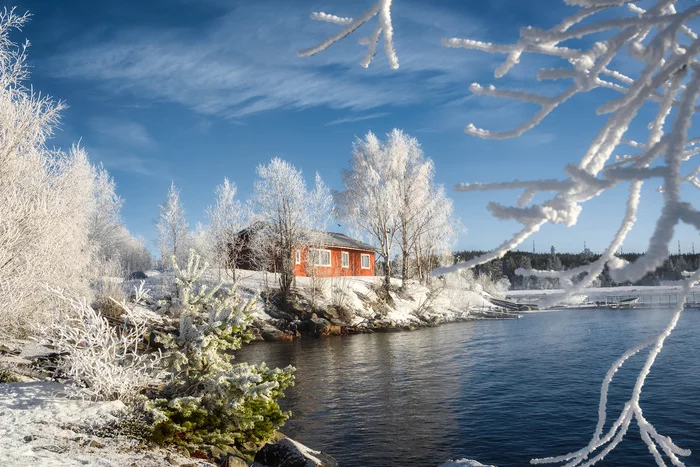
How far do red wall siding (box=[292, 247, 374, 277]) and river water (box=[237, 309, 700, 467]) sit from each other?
13.5 meters

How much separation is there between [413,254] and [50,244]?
37.3 m

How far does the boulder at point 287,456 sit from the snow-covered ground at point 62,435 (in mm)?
1181

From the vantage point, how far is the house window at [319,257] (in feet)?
113

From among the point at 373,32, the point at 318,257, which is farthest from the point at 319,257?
the point at 373,32

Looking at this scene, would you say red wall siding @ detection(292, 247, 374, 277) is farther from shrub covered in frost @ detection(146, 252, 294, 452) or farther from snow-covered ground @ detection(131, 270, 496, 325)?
shrub covered in frost @ detection(146, 252, 294, 452)

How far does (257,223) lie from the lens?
3650 centimetres

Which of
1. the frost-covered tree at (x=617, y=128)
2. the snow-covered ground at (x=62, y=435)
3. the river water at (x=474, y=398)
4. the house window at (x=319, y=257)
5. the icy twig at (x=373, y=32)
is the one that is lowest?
the river water at (x=474, y=398)

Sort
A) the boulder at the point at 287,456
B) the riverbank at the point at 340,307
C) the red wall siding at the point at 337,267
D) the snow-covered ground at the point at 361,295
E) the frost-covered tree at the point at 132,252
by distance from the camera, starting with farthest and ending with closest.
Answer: the frost-covered tree at the point at 132,252, the red wall siding at the point at 337,267, the snow-covered ground at the point at 361,295, the riverbank at the point at 340,307, the boulder at the point at 287,456

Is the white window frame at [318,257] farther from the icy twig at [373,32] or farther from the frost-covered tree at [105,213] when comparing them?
the icy twig at [373,32]

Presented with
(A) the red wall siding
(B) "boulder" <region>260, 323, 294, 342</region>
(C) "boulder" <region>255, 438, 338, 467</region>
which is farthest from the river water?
(A) the red wall siding

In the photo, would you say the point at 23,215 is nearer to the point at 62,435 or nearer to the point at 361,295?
the point at 62,435

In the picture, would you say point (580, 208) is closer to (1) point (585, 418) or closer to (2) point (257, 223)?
(1) point (585, 418)

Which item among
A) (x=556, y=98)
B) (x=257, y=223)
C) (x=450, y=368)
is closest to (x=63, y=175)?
(x=450, y=368)

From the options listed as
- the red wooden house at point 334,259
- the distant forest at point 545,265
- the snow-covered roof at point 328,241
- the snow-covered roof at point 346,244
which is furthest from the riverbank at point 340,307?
the distant forest at point 545,265
